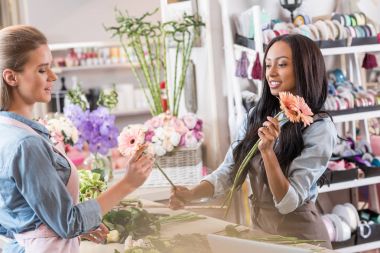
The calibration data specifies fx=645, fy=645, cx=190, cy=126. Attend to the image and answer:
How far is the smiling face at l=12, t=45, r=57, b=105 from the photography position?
0.69 m

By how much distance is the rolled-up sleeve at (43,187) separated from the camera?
664mm

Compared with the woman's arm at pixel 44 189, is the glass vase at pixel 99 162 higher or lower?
lower

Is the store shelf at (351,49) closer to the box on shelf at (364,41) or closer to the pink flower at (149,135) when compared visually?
the box on shelf at (364,41)

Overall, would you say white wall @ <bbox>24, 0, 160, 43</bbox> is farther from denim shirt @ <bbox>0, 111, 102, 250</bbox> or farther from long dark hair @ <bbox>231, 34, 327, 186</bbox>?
denim shirt @ <bbox>0, 111, 102, 250</bbox>

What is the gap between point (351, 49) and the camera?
4.60 feet

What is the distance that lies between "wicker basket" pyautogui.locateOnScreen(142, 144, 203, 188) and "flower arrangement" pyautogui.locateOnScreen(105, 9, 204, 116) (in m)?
0.13

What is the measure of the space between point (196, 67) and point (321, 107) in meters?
0.66

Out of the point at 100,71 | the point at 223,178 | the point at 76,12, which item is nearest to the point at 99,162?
the point at 76,12

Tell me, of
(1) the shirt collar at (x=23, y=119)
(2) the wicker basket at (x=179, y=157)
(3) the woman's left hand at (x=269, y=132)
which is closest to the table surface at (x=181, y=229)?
(3) the woman's left hand at (x=269, y=132)

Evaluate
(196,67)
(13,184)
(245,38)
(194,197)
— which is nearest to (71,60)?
(196,67)

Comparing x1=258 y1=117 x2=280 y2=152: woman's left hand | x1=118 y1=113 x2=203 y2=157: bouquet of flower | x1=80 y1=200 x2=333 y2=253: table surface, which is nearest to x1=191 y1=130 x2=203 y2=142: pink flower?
x1=118 y1=113 x2=203 y2=157: bouquet of flower

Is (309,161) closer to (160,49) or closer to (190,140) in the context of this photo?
(190,140)

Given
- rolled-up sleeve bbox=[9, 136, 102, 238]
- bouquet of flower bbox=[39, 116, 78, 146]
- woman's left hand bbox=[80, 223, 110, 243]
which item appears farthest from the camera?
bouquet of flower bbox=[39, 116, 78, 146]

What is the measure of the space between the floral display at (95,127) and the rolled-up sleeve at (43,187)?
71cm
